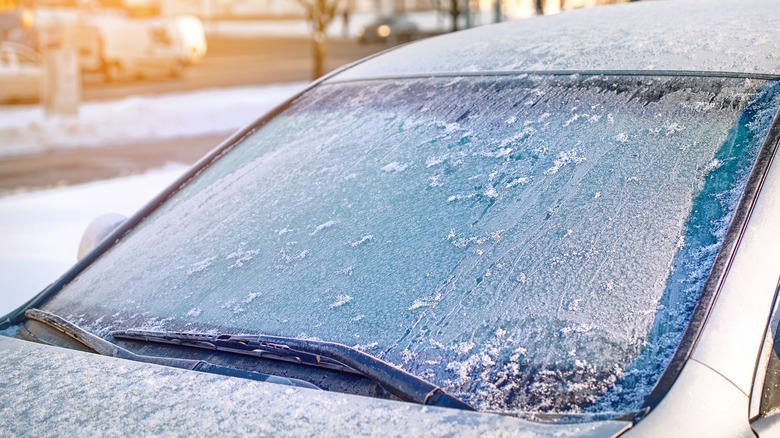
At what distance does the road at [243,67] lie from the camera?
941 inches

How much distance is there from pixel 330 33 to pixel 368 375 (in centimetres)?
5025

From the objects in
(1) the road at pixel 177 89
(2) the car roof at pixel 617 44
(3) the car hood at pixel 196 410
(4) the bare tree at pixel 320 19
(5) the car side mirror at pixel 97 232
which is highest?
(2) the car roof at pixel 617 44

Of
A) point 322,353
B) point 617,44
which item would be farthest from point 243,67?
point 322,353

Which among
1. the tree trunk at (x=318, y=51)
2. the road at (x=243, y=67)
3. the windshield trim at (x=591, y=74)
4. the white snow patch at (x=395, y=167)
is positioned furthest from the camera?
the road at (x=243, y=67)

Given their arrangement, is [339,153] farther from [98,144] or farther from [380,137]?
[98,144]

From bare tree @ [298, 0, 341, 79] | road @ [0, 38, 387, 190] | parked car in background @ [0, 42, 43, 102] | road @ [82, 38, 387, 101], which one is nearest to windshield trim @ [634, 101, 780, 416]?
road @ [0, 38, 387, 190]

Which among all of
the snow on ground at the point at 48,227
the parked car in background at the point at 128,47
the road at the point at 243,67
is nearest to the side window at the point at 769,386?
the snow on ground at the point at 48,227

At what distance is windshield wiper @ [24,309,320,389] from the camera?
1509 mm

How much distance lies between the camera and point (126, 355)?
1.71 m

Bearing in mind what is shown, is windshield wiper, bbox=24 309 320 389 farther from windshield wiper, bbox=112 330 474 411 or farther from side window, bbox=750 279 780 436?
side window, bbox=750 279 780 436

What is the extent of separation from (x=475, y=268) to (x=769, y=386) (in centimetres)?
49

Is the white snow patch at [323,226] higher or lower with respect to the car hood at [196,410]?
higher

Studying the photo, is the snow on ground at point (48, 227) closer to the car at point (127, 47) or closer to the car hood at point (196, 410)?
the car hood at point (196, 410)

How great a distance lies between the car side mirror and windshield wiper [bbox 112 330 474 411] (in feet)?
2.28
